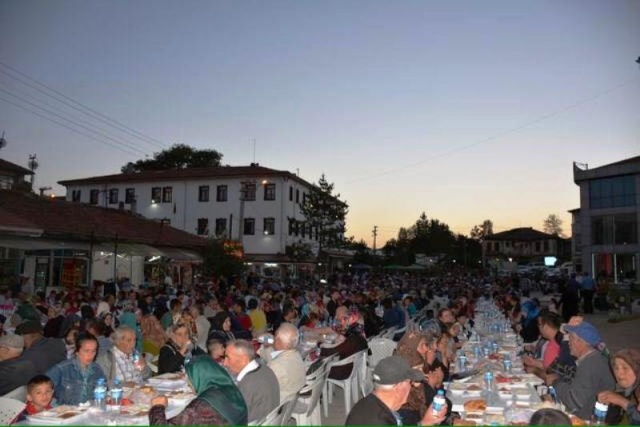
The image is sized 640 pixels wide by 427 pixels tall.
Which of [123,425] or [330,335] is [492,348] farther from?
[123,425]

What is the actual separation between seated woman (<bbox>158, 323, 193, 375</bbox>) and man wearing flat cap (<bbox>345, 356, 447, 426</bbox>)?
3.78 m

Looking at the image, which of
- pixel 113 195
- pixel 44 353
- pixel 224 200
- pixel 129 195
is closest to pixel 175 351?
pixel 44 353

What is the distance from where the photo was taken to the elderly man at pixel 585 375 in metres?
5.21

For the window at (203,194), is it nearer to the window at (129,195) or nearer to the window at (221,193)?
the window at (221,193)

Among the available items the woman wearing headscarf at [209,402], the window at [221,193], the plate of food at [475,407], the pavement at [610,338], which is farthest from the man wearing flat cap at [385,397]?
the window at [221,193]

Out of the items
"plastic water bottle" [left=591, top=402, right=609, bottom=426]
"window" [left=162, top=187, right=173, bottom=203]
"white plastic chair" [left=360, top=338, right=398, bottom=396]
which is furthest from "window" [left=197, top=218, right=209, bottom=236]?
"plastic water bottle" [left=591, top=402, right=609, bottom=426]

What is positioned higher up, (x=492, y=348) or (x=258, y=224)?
(x=258, y=224)

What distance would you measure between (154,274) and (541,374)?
25167 millimetres

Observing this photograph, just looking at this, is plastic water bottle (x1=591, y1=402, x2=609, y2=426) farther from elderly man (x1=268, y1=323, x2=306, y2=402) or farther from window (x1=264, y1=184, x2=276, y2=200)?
window (x1=264, y1=184, x2=276, y2=200)

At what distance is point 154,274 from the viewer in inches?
1152

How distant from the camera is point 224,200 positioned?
47250 mm

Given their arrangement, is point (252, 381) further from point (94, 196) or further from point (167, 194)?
point (94, 196)

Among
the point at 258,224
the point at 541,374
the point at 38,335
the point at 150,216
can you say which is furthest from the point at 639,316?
the point at 150,216

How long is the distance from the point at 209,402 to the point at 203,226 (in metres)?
44.8
